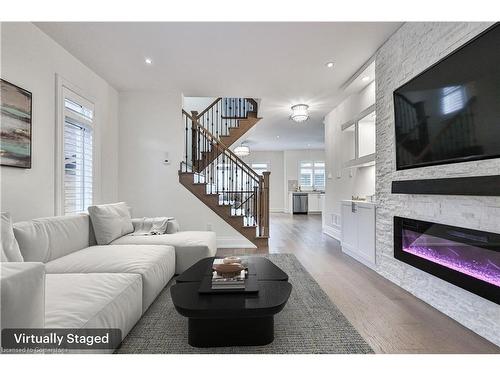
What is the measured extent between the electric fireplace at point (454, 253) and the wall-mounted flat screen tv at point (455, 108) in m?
0.59

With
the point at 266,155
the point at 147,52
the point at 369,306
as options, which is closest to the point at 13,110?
the point at 147,52

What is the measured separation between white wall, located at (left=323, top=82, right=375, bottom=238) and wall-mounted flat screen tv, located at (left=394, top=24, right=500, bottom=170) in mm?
1811

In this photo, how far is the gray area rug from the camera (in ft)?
5.72

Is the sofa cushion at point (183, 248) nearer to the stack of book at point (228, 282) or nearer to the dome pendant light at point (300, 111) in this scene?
the stack of book at point (228, 282)

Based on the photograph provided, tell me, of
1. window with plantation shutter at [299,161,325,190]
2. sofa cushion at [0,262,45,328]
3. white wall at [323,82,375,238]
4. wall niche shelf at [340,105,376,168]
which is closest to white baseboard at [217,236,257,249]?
white wall at [323,82,375,238]

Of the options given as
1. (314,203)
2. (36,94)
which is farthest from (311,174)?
(36,94)

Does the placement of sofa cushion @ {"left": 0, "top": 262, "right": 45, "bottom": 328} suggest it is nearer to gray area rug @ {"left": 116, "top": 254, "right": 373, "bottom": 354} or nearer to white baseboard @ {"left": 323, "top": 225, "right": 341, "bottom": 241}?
gray area rug @ {"left": 116, "top": 254, "right": 373, "bottom": 354}

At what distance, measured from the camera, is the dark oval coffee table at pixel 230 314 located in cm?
163

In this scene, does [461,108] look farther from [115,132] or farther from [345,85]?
[115,132]

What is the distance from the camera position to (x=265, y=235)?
4.97 metres

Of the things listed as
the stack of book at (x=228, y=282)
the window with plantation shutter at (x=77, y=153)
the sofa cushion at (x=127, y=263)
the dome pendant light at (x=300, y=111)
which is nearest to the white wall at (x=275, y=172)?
the dome pendant light at (x=300, y=111)

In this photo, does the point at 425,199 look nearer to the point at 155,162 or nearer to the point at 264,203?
the point at 264,203

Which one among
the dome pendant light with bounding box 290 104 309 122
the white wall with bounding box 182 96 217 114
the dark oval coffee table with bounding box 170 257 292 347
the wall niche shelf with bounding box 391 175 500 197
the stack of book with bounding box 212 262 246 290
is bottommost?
the dark oval coffee table with bounding box 170 257 292 347

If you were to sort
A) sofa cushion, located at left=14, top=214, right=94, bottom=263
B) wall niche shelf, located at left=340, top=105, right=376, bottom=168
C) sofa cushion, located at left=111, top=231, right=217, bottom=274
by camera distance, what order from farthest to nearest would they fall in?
wall niche shelf, located at left=340, top=105, right=376, bottom=168
sofa cushion, located at left=111, top=231, right=217, bottom=274
sofa cushion, located at left=14, top=214, right=94, bottom=263
